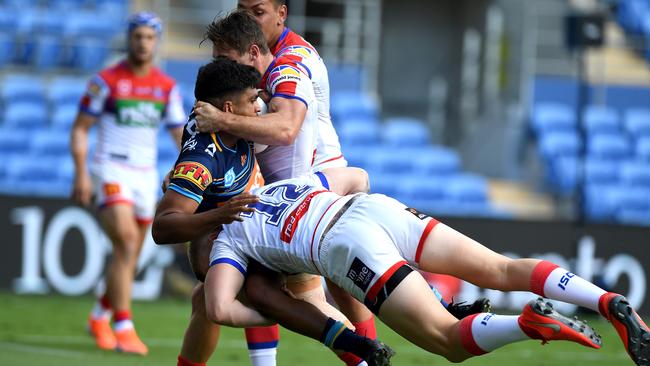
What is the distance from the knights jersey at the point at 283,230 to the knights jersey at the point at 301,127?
48 centimetres

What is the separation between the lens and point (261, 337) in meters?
6.17

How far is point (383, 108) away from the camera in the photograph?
66.7 ft

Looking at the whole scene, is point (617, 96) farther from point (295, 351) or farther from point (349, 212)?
point (349, 212)

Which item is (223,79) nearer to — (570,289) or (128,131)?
(570,289)

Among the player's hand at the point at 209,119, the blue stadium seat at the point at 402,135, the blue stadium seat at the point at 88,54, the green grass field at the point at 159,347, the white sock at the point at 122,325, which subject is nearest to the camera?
the player's hand at the point at 209,119

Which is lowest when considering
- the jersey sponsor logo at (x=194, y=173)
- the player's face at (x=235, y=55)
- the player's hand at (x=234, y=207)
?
the player's hand at (x=234, y=207)

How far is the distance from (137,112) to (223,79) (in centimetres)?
408

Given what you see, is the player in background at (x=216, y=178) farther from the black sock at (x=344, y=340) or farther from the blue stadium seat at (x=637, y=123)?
the blue stadium seat at (x=637, y=123)

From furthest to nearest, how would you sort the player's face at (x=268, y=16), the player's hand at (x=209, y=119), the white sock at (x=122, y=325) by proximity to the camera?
the white sock at (x=122, y=325) < the player's face at (x=268, y=16) < the player's hand at (x=209, y=119)

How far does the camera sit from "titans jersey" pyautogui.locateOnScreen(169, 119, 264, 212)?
18.2 ft

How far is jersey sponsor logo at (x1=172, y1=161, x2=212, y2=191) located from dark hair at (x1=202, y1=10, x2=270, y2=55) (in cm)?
81

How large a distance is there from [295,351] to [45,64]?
8.88m

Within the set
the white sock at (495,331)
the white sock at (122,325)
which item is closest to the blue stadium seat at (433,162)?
the white sock at (122,325)

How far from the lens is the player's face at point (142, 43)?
954 centimetres
